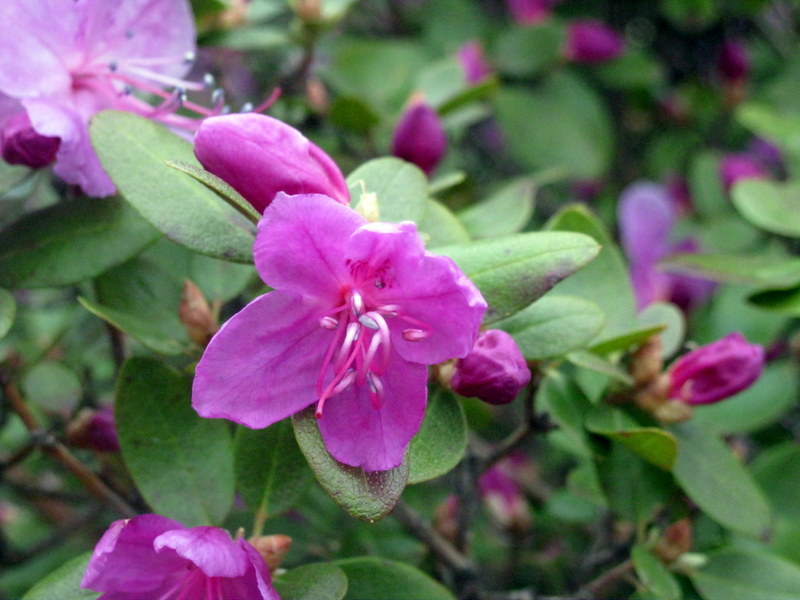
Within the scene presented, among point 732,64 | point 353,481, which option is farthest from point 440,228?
point 732,64

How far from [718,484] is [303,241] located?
2.54 ft

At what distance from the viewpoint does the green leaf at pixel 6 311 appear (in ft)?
3.26

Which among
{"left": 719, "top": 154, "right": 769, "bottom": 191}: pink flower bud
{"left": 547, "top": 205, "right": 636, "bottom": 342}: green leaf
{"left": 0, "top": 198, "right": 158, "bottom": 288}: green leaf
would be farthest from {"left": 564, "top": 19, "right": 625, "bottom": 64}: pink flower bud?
{"left": 0, "top": 198, "right": 158, "bottom": 288}: green leaf

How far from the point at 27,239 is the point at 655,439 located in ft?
2.97

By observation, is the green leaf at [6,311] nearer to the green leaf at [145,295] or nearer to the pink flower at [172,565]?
the green leaf at [145,295]

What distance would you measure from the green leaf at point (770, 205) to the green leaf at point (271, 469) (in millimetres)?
1023

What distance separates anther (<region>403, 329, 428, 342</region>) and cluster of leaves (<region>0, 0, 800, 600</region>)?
132 millimetres

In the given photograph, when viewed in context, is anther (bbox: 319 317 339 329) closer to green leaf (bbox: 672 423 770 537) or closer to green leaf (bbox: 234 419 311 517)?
green leaf (bbox: 234 419 311 517)

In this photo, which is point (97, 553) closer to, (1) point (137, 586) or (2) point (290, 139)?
(1) point (137, 586)

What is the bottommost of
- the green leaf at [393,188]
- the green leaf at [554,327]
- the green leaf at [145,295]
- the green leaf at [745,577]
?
the green leaf at [745,577]

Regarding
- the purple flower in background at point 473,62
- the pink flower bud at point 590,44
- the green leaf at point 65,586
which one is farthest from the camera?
the pink flower bud at point 590,44

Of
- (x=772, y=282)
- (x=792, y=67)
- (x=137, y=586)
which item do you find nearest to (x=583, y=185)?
(x=792, y=67)

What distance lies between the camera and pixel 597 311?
111 cm

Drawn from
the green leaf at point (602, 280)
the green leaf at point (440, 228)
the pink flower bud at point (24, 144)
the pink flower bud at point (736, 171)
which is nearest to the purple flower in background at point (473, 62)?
the pink flower bud at point (736, 171)
